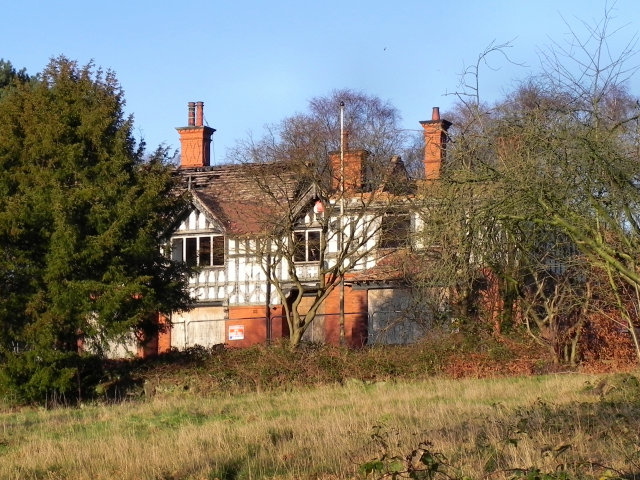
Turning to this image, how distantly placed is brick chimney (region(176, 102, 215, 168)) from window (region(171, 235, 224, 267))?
782 cm

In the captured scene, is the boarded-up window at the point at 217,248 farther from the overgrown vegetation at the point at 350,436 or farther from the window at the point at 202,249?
the overgrown vegetation at the point at 350,436

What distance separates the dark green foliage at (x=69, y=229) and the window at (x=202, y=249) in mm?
13738

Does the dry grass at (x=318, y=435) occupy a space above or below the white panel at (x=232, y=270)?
below

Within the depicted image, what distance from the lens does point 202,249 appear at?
129 feet

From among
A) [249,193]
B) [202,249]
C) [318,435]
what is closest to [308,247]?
[249,193]

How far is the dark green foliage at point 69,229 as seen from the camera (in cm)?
2320

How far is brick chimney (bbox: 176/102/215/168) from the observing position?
46.4 metres

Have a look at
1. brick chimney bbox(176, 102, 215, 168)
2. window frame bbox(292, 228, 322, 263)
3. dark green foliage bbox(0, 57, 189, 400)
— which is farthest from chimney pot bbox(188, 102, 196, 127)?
dark green foliage bbox(0, 57, 189, 400)

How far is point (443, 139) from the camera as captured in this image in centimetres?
1520

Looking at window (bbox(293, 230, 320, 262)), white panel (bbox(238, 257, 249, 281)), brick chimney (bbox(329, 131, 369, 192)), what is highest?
brick chimney (bbox(329, 131, 369, 192))

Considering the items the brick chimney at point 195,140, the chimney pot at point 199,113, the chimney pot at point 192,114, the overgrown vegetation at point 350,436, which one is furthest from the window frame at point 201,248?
the overgrown vegetation at point 350,436

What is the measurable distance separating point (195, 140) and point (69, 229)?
23901mm

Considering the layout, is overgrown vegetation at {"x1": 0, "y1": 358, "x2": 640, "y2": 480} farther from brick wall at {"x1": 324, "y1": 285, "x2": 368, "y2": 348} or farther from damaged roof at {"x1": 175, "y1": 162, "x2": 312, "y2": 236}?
brick wall at {"x1": 324, "y1": 285, "x2": 368, "y2": 348}

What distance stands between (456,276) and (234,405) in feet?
30.0
